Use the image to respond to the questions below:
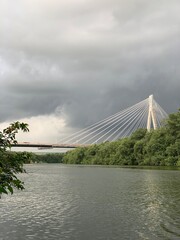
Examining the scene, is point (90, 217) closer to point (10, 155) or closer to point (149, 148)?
point (10, 155)

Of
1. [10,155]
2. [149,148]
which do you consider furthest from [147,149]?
[10,155]

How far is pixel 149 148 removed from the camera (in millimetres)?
95375

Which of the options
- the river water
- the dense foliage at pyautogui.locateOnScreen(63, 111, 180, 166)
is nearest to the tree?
the river water

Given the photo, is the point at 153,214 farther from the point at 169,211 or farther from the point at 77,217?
the point at 77,217

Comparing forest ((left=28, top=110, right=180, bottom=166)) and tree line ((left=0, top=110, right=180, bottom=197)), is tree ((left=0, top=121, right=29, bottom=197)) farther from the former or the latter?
forest ((left=28, top=110, right=180, bottom=166))

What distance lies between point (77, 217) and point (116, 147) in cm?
10144

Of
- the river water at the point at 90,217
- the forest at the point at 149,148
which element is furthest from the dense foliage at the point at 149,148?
the river water at the point at 90,217

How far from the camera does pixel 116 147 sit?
119688mm

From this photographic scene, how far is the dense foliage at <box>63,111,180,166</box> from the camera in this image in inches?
3526

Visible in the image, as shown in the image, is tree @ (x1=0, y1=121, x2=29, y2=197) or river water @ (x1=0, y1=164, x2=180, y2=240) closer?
tree @ (x1=0, y1=121, x2=29, y2=197)

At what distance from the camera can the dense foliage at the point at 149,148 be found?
89.6 m

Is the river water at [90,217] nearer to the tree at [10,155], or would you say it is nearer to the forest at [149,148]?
the tree at [10,155]

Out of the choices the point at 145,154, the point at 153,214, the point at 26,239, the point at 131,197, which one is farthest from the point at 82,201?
the point at 145,154

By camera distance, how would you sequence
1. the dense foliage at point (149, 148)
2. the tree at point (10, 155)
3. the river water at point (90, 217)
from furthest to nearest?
the dense foliage at point (149, 148) → the river water at point (90, 217) → the tree at point (10, 155)
